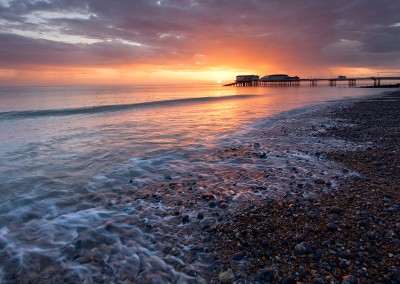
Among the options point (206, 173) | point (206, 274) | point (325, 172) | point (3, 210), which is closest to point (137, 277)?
point (206, 274)

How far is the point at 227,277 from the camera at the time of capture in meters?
3.22

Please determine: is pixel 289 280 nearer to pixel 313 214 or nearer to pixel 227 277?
pixel 227 277

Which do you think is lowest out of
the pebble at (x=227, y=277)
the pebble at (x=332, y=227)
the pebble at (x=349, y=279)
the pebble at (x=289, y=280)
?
the pebble at (x=227, y=277)

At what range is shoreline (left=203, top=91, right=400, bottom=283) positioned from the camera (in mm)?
3193

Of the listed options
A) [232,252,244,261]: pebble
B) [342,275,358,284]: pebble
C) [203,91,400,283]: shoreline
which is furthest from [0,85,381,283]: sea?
[342,275,358,284]: pebble

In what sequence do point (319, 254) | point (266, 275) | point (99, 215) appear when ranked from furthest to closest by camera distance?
point (99, 215) < point (319, 254) < point (266, 275)

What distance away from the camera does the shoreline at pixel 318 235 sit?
319cm

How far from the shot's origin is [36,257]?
3771 mm

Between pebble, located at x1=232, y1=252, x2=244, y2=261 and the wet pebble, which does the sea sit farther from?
pebble, located at x1=232, y1=252, x2=244, y2=261

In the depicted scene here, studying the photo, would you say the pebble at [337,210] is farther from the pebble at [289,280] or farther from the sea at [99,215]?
the sea at [99,215]

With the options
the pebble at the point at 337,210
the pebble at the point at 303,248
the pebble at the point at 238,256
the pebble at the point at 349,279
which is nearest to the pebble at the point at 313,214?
the pebble at the point at 337,210

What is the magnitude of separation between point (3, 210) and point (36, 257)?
2.16 metres

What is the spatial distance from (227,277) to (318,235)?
5.34 ft

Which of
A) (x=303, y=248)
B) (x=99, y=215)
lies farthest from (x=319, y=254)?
(x=99, y=215)
